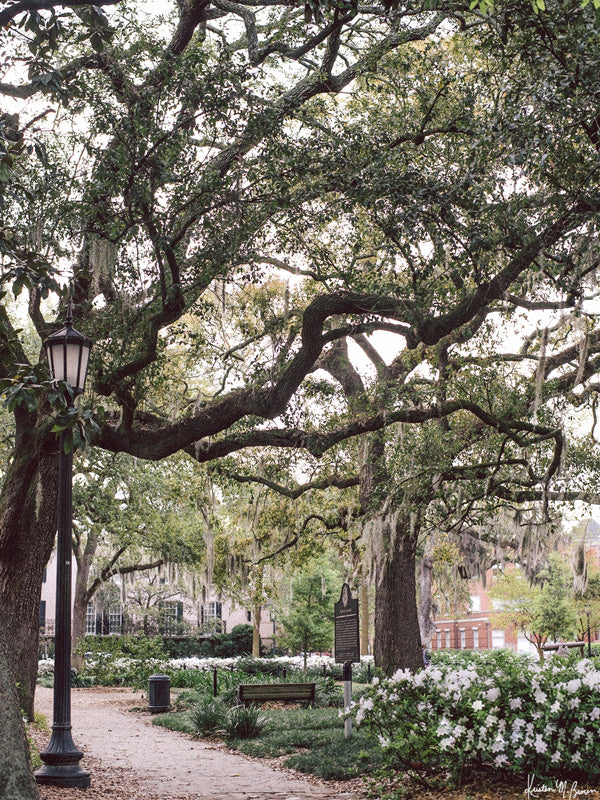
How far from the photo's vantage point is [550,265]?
29.6 feet

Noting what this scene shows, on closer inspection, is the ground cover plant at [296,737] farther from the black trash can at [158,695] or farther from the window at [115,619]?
the window at [115,619]

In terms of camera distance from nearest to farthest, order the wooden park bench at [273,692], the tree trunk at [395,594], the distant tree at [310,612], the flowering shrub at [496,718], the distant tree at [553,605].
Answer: the flowering shrub at [496,718] < the tree trunk at [395,594] < the wooden park bench at [273,692] < the distant tree at [310,612] < the distant tree at [553,605]

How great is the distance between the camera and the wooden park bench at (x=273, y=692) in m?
14.6

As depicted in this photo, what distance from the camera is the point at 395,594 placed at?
14.6m

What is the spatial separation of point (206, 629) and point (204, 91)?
36.4m

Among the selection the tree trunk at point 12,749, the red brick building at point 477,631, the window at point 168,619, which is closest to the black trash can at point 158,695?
the tree trunk at point 12,749

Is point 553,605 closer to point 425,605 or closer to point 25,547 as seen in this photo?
point 425,605

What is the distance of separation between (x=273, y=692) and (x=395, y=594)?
2.88 meters

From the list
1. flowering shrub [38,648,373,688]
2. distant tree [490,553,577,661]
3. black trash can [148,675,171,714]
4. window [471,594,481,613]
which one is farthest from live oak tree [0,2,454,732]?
window [471,594,481,613]

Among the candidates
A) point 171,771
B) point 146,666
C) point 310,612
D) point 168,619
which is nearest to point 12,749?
point 171,771

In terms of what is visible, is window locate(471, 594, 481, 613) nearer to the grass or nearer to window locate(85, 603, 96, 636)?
window locate(85, 603, 96, 636)

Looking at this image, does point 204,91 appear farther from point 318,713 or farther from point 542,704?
point 318,713

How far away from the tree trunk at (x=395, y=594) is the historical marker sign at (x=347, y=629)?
254 cm

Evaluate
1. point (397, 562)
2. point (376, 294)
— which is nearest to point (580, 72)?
point (376, 294)
